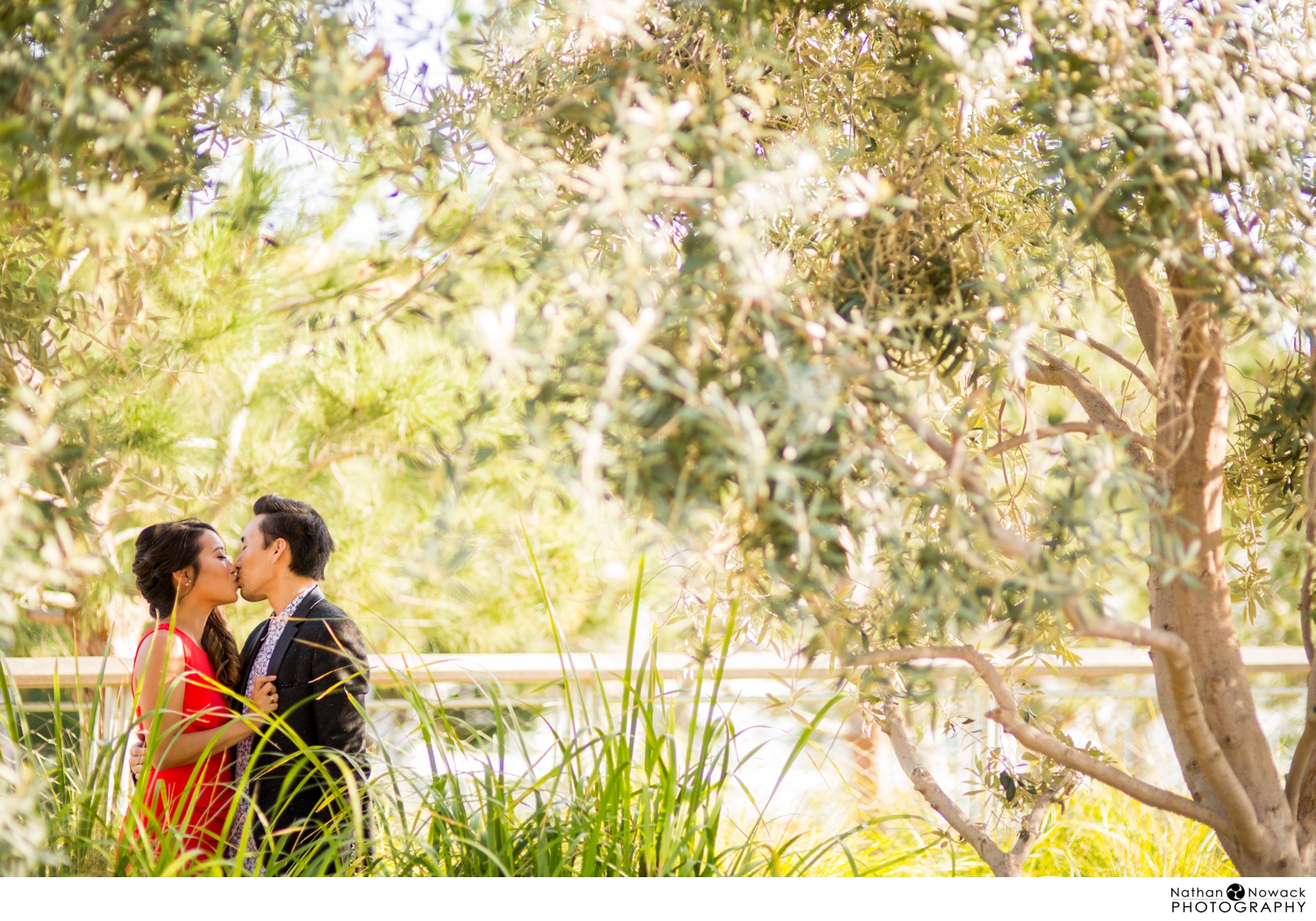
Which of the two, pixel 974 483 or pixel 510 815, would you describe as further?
pixel 510 815

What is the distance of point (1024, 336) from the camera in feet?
3.25

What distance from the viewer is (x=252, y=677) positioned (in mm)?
2025

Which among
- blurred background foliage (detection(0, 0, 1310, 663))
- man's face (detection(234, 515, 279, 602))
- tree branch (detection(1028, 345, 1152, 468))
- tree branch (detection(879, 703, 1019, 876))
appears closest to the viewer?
blurred background foliage (detection(0, 0, 1310, 663))

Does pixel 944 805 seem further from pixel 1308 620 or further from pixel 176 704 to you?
pixel 176 704

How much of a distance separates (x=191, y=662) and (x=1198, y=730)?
5.90 ft

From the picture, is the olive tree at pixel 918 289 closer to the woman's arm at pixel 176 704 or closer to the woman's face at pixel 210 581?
the woman's arm at pixel 176 704

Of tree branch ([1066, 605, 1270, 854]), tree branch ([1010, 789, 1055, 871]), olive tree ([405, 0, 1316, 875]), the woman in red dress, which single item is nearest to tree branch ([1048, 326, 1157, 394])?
olive tree ([405, 0, 1316, 875])

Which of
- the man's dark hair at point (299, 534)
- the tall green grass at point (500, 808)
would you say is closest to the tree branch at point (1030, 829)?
the tall green grass at point (500, 808)

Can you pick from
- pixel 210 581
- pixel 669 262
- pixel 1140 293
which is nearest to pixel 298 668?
pixel 210 581

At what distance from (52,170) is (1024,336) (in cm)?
99

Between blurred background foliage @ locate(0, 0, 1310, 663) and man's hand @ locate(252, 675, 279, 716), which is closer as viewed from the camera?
blurred background foliage @ locate(0, 0, 1310, 663)

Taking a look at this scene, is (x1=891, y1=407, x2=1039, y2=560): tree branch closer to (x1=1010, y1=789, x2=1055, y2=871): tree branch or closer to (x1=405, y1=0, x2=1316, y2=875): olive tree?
(x1=405, y1=0, x2=1316, y2=875): olive tree

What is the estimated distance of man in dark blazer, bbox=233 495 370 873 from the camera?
182 cm
